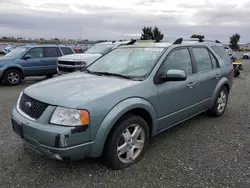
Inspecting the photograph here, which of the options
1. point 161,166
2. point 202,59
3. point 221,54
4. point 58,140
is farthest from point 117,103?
point 221,54

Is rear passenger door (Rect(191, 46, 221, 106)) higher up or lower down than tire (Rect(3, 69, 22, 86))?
higher up

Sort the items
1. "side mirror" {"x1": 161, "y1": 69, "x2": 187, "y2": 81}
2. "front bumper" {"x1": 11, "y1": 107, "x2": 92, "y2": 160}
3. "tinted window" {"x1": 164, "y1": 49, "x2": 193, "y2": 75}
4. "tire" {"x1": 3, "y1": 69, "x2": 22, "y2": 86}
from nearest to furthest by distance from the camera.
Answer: "front bumper" {"x1": 11, "y1": 107, "x2": 92, "y2": 160} → "side mirror" {"x1": 161, "y1": 69, "x2": 187, "y2": 81} → "tinted window" {"x1": 164, "y1": 49, "x2": 193, "y2": 75} → "tire" {"x1": 3, "y1": 69, "x2": 22, "y2": 86}

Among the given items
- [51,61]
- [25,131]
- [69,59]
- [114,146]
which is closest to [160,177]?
[114,146]

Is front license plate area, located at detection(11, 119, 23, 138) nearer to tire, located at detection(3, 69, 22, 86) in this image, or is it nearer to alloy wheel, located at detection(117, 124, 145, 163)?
alloy wheel, located at detection(117, 124, 145, 163)

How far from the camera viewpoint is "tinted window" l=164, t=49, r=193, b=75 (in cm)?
385

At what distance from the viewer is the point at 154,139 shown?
13.8ft

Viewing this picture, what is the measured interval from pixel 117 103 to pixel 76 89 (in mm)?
581

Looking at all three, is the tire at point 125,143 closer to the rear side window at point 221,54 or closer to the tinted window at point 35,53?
the rear side window at point 221,54

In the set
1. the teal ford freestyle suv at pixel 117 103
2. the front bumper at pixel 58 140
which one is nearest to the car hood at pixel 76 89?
the teal ford freestyle suv at pixel 117 103

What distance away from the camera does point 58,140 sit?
104 inches

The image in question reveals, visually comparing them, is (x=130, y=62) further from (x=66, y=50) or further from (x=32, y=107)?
(x=66, y=50)

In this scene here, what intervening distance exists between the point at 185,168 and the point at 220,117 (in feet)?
8.59

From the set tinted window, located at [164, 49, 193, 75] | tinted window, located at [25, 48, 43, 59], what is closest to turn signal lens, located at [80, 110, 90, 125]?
tinted window, located at [164, 49, 193, 75]

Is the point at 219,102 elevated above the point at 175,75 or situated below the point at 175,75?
below
